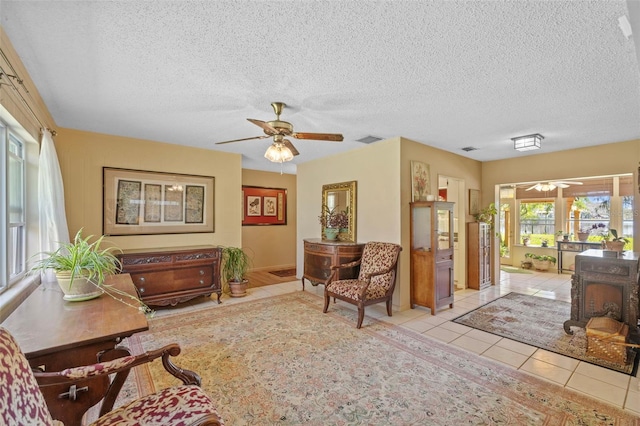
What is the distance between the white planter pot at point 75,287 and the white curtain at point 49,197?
1.25 metres

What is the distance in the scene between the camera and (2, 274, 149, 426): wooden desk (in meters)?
1.32

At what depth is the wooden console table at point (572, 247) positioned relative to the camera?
20.8 ft

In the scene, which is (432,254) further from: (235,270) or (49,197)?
(49,197)

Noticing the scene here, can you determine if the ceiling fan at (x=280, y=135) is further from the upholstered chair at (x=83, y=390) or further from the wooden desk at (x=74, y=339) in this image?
the upholstered chair at (x=83, y=390)

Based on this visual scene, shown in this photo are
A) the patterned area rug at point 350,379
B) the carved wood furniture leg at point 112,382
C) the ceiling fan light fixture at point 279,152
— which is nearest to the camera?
the carved wood furniture leg at point 112,382

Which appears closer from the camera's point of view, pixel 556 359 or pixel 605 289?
pixel 556 359

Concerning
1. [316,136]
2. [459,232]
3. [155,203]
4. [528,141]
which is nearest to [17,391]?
[316,136]

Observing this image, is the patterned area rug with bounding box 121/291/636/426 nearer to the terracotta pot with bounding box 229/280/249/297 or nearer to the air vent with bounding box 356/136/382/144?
the terracotta pot with bounding box 229/280/249/297

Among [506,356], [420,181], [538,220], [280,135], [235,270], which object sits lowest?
[506,356]

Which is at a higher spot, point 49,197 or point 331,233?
point 49,197

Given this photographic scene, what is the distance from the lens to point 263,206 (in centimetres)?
711

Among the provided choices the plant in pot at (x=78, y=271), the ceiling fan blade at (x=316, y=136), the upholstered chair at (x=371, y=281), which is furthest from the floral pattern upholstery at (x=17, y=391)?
the upholstered chair at (x=371, y=281)

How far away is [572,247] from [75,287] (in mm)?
8824

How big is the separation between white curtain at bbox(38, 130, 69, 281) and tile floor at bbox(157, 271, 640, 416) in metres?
1.65
